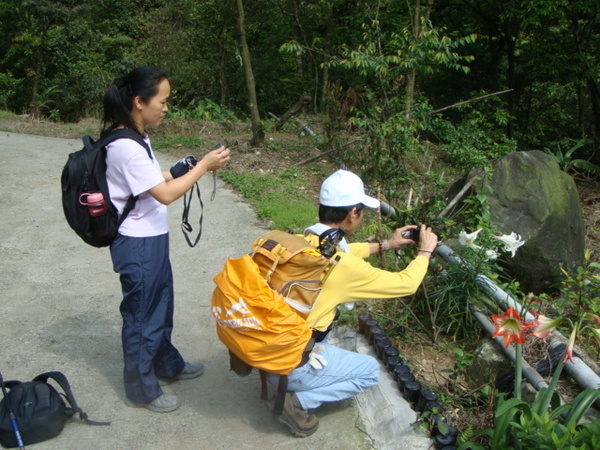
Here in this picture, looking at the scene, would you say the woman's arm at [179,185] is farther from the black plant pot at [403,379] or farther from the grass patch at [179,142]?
the grass patch at [179,142]

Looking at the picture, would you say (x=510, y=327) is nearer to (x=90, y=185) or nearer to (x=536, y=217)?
(x=90, y=185)

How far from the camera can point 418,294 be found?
431 centimetres

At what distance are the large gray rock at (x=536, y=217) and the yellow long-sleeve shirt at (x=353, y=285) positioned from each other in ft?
7.93

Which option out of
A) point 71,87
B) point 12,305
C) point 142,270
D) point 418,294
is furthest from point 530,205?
point 71,87

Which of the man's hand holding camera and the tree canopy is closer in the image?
the man's hand holding camera

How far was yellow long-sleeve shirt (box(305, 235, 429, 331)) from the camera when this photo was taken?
2.82 metres

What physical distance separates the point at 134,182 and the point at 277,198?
4.50 meters

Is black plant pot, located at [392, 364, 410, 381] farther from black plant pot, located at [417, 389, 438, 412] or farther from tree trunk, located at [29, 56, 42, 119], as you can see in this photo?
tree trunk, located at [29, 56, 42, 119]

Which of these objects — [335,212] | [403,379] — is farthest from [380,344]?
[335,212]

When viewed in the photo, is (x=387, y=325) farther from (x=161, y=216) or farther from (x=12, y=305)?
(x=12, y=305)

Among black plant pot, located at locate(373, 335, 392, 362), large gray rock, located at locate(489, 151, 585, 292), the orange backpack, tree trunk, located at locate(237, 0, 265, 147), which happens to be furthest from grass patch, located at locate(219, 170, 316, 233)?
the orange backpack

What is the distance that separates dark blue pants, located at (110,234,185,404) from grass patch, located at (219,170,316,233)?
115 inches

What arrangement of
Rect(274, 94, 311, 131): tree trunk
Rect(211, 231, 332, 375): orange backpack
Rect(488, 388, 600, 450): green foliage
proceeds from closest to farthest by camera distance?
1. Rect(488, 388, 600, 450): green foliage
2. Rect(211, 231, 332, 375): orange backpack
3. Rect(274, 94, 311, 131): tree trunk

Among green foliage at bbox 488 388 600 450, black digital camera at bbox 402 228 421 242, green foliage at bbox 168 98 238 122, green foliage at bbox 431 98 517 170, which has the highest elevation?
black digital camera at bbox 402 228 421 242
